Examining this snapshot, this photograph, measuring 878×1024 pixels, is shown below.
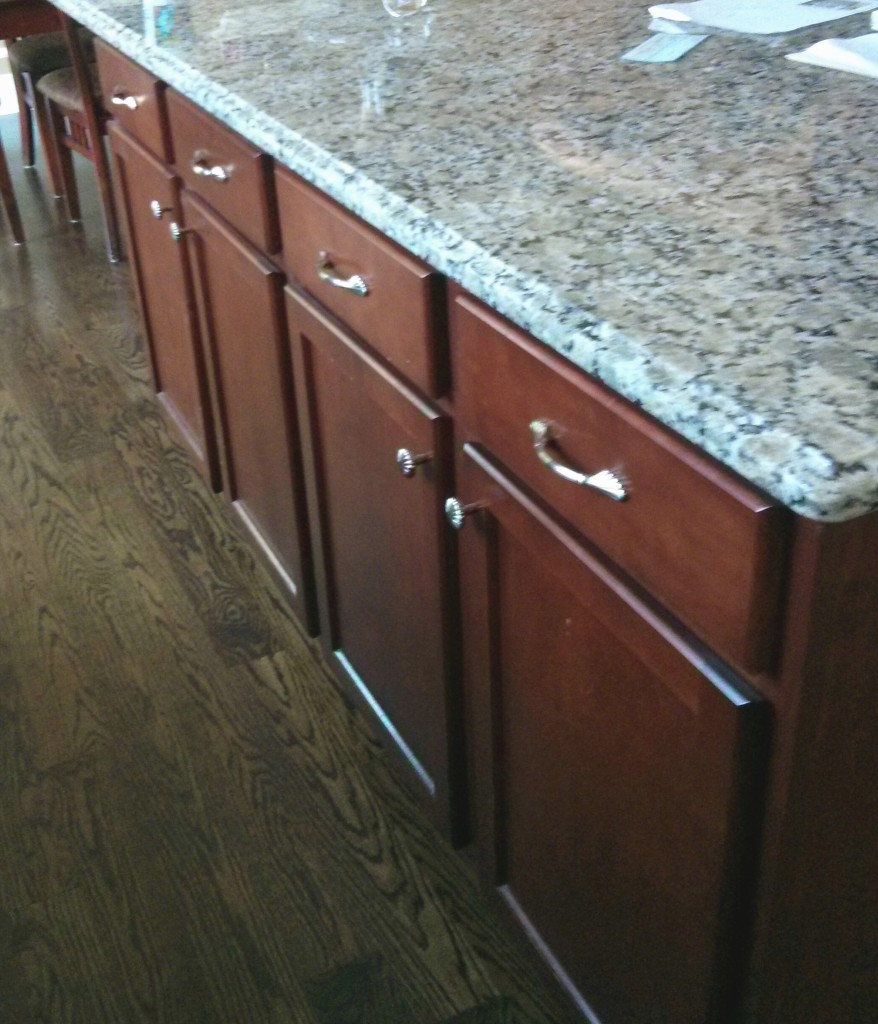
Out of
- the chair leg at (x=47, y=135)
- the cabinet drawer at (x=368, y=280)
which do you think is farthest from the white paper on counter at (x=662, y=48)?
the chair leg at (x=47, y=135)

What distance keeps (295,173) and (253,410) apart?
0.47 m

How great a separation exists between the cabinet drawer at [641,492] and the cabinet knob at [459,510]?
0.06m

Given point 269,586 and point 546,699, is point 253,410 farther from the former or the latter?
point 546,699

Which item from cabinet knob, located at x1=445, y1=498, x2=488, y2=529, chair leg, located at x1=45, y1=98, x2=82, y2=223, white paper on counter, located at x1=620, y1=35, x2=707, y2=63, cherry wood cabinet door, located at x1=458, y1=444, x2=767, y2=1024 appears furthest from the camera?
chair leg, located at x1=45, y1=98, x2=82, y2=223

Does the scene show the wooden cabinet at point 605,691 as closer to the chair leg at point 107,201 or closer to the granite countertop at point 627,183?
the granite countertop at point 627,183

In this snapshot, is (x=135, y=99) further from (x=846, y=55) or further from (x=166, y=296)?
(x=846, y=55)

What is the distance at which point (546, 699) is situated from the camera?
3.24 feet

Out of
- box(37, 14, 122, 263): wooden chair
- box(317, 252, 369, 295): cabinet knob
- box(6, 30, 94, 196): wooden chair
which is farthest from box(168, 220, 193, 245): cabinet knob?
box(6, 30, 94, 196): wooden chair

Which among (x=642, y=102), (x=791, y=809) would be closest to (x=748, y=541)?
(x=791, y=809)

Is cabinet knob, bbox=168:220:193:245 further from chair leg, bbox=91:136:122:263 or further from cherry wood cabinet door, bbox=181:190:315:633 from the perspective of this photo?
chair leg, bbox=91:136:122:263

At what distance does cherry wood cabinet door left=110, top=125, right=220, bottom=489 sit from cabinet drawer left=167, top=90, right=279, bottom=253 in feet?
0.36

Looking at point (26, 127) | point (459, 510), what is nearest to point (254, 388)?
point (459, 510)

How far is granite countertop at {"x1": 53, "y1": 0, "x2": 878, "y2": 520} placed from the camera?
2.21 feet

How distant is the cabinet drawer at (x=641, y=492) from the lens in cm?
67
